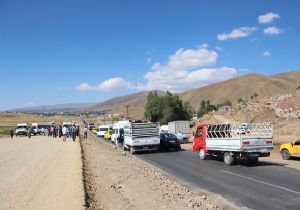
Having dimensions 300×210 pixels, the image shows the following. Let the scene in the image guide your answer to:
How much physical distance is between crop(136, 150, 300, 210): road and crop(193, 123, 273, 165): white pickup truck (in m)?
0.66

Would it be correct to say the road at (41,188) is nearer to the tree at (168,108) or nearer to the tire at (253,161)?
the tire at (253,161)

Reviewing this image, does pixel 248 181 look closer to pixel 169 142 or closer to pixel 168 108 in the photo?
pixel 169 142

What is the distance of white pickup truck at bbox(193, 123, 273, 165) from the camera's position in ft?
71.4

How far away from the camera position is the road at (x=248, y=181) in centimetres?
1224

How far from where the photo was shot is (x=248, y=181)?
16000 mm

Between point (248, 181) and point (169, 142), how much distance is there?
18768 mm

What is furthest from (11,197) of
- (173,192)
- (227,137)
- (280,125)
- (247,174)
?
(280,125)

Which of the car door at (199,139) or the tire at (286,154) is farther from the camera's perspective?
the car door at (199,139)

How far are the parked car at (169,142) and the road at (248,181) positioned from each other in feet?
34.1

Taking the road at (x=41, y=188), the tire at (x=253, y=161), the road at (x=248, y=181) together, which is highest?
the road at (x=41, y=188)

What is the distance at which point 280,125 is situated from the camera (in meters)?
54.8

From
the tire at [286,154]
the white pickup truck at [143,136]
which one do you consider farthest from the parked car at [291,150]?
the white pickup truck at [143,136]

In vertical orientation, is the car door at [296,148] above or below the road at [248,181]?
above

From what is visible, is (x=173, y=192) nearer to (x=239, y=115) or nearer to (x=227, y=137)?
(x=227, y=137)
